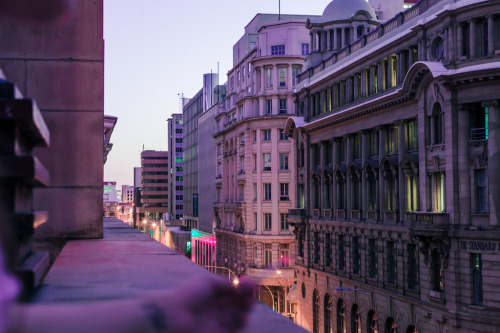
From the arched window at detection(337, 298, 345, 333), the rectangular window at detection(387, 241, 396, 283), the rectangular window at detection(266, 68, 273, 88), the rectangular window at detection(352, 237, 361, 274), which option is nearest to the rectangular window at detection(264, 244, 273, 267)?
the rectangular window at detection(266, 68, 273, 88)

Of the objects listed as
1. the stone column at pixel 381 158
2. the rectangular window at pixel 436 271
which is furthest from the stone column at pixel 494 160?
the stone column at pixel 381 158

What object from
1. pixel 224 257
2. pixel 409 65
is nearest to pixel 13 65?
pixel 409 65

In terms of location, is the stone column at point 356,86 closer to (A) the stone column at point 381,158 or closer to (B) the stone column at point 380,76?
(B) the stone column at point 380,76

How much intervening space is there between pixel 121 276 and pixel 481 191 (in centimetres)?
3582

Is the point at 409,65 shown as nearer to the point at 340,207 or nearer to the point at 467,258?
the point at 467,258

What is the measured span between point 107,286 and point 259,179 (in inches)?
3289

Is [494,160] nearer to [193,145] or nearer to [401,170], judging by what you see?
[401,170]

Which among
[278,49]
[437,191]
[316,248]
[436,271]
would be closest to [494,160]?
[437,191]

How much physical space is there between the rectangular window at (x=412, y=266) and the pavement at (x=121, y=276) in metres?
37.7

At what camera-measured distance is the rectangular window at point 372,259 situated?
53.4 m

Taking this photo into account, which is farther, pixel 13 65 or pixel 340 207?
pixel 340 207

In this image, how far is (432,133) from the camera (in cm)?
4334

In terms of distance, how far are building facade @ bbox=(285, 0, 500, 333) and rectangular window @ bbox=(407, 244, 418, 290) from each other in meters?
0.07

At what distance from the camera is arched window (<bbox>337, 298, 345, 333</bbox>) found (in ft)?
195
